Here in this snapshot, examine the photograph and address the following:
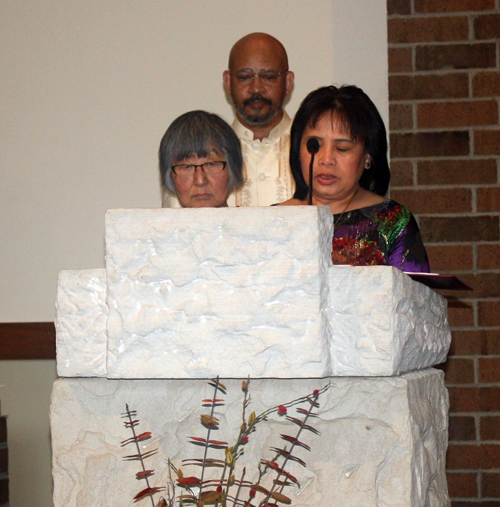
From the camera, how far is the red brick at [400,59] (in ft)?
10.1

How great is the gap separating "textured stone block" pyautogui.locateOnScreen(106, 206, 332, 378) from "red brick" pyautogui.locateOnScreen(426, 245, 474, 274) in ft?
6.25

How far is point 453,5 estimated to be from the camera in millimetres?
3051

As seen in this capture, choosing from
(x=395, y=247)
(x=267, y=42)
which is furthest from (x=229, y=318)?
(x=267, y=42)

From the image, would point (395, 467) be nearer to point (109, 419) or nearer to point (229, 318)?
point (229, 318)

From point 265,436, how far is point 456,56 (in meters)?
2.27

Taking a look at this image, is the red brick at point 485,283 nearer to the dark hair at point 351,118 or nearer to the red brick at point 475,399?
the red brick at point 475,399

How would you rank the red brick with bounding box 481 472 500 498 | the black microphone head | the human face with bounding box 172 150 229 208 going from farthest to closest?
the red brick with bounding box 481 472 500 498 → the human face with bounding box 172 150 229 208 → the black microphone head

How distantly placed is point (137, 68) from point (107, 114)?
0.23 meters

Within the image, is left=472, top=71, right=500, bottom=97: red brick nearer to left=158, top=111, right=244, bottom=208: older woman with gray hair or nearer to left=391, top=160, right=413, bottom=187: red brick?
left=391, top=160, right=413, bottom=187: red brick

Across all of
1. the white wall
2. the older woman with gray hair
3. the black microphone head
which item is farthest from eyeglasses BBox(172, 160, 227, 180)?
the white wall

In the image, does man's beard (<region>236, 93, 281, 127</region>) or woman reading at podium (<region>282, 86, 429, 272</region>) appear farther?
man's beard (<region>236, 93, 281, 127</region>)

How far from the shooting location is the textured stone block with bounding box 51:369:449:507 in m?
1.19

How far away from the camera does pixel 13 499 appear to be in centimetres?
309

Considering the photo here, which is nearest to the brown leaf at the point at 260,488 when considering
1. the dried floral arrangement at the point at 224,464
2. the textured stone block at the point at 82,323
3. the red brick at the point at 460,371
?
the dried floral arrangement at the point at 224,464
